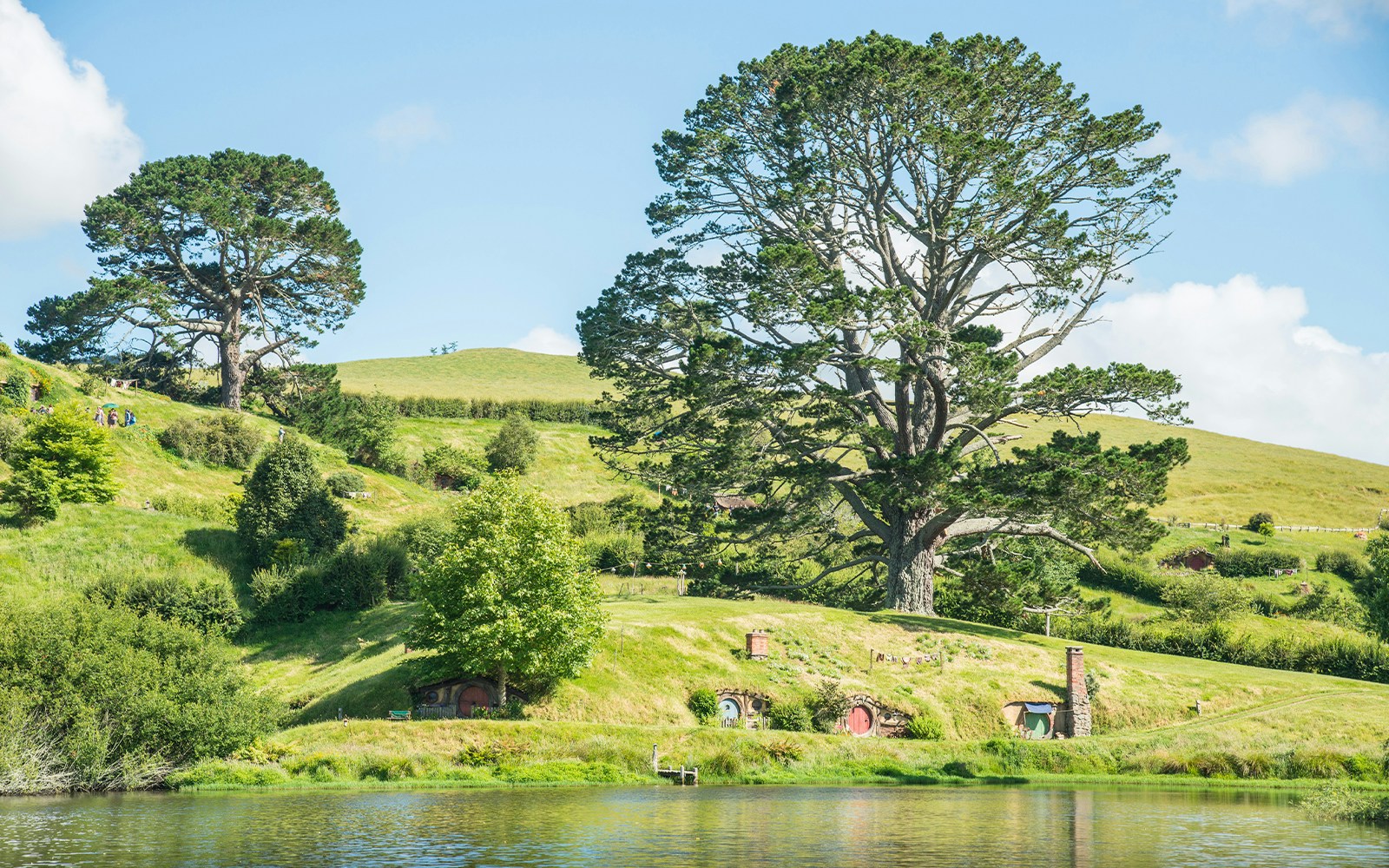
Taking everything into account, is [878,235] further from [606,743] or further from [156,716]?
[156,716]

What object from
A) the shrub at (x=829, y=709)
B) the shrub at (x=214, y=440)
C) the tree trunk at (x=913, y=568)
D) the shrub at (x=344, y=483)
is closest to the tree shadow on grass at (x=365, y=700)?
the shrub at (x=829, y=709)

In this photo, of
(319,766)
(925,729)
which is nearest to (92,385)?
(319,766)

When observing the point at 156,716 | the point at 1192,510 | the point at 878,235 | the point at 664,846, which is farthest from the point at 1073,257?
the point at 1192,510

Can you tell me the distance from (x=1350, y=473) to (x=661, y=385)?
110745mm

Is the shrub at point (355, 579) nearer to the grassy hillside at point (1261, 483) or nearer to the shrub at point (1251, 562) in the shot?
the shrub at point (1251, 562)

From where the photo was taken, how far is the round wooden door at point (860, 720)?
53.4 metres

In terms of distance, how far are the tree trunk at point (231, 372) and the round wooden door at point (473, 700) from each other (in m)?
65.1

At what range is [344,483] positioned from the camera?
9050 centimetres

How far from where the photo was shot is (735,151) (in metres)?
64.4

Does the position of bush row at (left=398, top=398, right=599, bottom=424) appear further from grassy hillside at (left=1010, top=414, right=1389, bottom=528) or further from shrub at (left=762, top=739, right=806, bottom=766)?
shrub at (left=762, top=739, right=806, bottom=766)

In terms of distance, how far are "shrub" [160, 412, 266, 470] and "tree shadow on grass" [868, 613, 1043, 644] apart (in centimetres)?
5620

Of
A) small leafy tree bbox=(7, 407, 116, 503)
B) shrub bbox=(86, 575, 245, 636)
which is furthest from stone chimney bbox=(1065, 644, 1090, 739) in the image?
small leafy tree bbox=(7, 407, 116, 503)

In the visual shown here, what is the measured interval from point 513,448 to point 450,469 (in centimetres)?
712

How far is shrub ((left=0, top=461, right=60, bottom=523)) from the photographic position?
237 ft
